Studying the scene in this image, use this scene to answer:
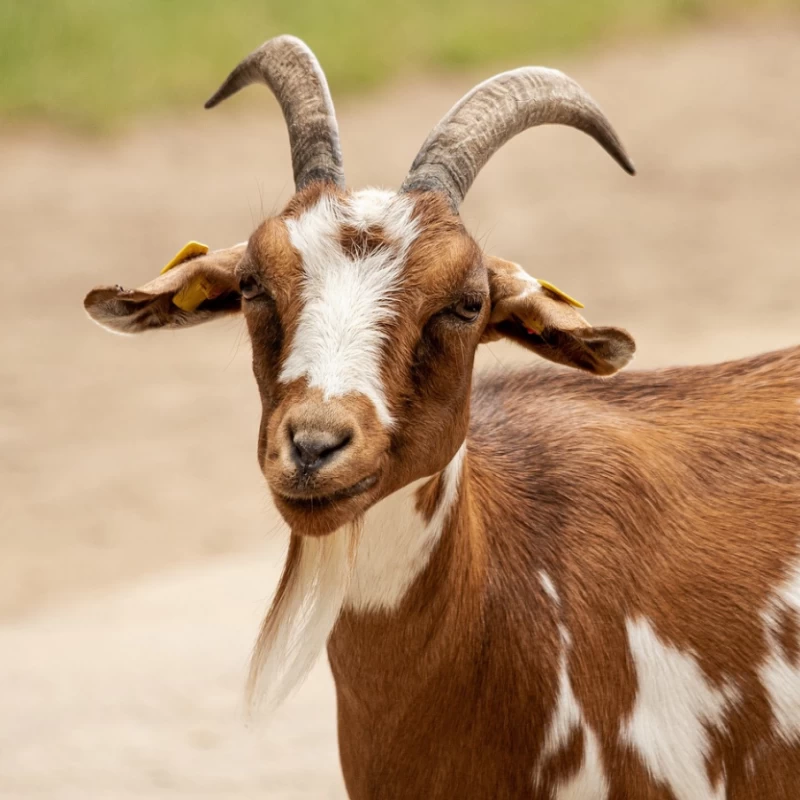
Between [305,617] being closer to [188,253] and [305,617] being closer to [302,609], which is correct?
[302,609]

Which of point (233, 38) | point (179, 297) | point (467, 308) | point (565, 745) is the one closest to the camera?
point (467, 308)

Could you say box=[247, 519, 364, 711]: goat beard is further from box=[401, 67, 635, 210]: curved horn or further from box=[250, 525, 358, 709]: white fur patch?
box=[401, 67, 635, 210]: curved horn

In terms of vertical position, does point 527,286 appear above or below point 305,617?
above

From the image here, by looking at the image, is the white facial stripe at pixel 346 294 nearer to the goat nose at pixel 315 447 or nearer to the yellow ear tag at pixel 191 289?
the goat nose at pixel 315 447

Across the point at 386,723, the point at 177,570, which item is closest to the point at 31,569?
the point at 177,570

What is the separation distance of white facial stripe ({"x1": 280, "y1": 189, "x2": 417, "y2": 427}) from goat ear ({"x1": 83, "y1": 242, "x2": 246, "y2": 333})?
41cm

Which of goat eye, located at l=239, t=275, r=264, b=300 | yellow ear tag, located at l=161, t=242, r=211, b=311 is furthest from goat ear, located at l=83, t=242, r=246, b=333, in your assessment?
goat eye, located at l=239, t=275, r=264, b=300

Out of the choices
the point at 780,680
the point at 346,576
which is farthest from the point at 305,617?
the point at 780,680

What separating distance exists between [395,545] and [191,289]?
2.98ft

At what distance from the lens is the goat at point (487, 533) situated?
3455 millimetres

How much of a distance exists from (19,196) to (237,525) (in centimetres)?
592

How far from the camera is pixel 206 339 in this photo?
1212 centimetres

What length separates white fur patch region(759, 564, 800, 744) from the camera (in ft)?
12.9

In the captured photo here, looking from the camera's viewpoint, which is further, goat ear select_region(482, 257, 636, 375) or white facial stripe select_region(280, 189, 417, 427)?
goat ear select_region(482, 257, 636, 375)
